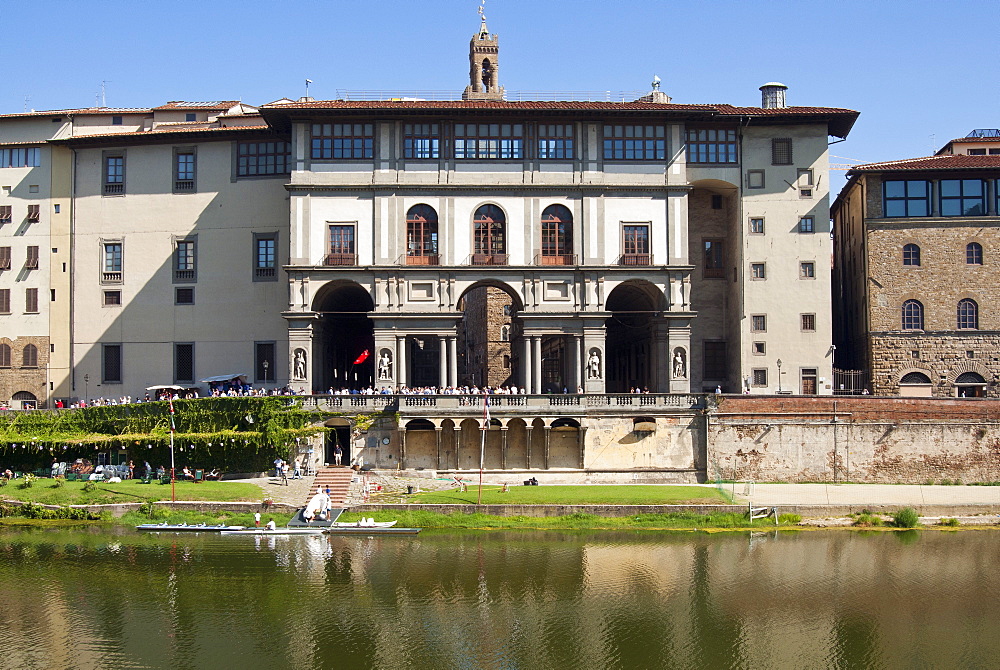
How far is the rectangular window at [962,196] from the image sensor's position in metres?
66.7

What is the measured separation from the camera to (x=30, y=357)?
227ft

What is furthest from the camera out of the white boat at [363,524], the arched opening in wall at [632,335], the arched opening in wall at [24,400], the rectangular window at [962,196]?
the arched opening in wall at [24,400]

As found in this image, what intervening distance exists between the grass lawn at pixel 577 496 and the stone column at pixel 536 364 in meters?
7.65

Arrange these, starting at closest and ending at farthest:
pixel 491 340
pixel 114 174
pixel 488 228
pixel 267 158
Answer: pixel 488 228
pixel 267 158
pixel 114 174
pixel 491 340

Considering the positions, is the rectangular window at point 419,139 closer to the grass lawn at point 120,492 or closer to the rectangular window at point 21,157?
the grass lawn at point 120,492

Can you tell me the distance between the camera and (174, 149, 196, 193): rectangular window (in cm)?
6844

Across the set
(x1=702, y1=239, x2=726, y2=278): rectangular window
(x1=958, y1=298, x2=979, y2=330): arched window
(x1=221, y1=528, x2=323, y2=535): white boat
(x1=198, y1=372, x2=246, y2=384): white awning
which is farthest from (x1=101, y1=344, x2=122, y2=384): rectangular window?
(x1=958, y1=298, x2=979, y2=330): arched window

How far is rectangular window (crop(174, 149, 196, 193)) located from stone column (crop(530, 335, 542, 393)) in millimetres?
25776

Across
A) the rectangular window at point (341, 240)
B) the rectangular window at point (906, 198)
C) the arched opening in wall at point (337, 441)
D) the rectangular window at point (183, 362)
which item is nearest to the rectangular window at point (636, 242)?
the rectangular window at point (341, 240)

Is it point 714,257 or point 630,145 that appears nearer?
point 630,145

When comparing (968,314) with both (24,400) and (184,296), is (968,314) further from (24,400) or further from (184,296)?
(24,400)

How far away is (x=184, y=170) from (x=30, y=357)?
16514 millimetres

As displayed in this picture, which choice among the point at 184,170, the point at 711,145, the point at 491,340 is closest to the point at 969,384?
the point at 711,145

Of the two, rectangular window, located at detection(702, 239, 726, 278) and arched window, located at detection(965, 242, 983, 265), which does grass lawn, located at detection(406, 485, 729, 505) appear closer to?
rectangular window, located at detection(702, 239, 726, 278)
